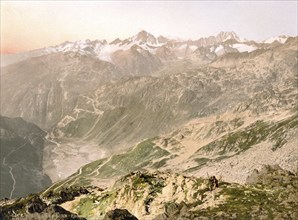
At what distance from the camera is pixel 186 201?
3381 inches

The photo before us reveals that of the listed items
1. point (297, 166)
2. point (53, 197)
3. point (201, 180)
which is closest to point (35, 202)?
point (53, 197)

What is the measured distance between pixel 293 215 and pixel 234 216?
304 inches

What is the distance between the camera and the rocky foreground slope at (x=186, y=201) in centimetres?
7050

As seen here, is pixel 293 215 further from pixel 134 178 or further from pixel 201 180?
pixel 134 178

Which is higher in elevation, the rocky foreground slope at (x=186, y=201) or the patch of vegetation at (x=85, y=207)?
the rocky foreground slope at (x=186, y=201)

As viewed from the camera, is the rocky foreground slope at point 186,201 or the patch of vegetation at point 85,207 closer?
the rocky foreground slope at point 186,201

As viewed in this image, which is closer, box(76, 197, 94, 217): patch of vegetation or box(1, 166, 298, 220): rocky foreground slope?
box(1, 166, 298, 220): rocky foreground slope

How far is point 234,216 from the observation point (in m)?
68.5

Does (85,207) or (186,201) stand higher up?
(186,201)

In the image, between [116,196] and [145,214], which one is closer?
[145,214]

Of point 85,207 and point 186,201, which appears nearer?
point 186,201

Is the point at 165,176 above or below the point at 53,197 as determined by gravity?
above

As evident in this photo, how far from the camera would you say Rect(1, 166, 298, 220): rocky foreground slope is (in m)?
70.5

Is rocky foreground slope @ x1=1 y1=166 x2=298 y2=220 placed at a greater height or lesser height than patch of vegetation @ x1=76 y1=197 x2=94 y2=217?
greater
